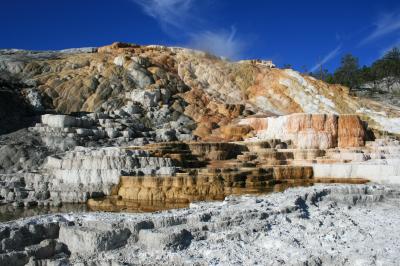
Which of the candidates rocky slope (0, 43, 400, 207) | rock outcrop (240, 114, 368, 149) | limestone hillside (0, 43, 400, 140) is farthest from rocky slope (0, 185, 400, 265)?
limestone hillside (0, 43, 400, 140)

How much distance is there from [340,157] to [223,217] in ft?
36.1

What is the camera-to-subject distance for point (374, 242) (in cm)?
879

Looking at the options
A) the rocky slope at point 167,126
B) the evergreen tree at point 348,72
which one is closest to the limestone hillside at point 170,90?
the rocky slope at point 167,126

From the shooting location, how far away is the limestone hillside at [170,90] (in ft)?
94.0

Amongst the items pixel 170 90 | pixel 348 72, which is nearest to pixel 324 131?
pixel 170 90

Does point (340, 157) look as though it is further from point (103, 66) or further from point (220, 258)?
point (103, 66)

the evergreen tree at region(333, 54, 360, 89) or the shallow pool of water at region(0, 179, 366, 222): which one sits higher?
the evergreen tree at region(333, 54, 360, 89)

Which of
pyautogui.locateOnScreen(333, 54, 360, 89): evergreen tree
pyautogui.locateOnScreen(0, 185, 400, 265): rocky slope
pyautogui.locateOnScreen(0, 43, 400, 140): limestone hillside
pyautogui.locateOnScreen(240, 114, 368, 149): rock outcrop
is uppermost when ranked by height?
pyautogui.locateOnScreen(333, 54, 360, 89): evergreen tree

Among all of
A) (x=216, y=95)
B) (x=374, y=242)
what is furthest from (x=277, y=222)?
(x=216, y=95)

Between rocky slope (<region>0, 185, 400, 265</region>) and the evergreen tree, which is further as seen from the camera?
the evergreen tree

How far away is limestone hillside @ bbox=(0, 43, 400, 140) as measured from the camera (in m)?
28.6

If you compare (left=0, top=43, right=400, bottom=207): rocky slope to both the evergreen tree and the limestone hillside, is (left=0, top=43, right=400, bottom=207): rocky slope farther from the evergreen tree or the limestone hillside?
the evergreen tree

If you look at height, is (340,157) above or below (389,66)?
below

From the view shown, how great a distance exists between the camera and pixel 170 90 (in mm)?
32406
